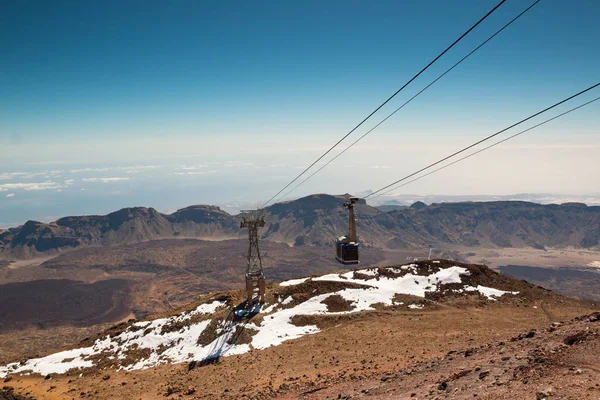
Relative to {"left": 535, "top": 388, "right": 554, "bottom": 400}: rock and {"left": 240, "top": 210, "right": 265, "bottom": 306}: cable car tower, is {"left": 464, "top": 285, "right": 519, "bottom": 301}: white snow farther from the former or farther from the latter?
{"left": 535, "top": 388, "right": 554, "bottom": 400}: rock

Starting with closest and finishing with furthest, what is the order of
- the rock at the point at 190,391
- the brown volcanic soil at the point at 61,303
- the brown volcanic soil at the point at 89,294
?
the rock at the point at 190,391 < the brown volcanic soil at the point at 89,294 < the brown volcanic soil at the point at 61,303

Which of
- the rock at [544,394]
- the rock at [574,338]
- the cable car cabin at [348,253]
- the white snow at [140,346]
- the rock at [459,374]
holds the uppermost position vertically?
the cable car cabin at [348,253]

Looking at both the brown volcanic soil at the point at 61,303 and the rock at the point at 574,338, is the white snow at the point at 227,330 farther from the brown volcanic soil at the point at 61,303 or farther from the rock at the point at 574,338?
the brown volcanic soil at the point at 61,303

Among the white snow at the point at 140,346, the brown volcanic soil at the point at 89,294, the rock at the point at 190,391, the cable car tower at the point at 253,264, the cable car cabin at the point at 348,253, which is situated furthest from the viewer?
the brown volcanic soil at the point at 89,294

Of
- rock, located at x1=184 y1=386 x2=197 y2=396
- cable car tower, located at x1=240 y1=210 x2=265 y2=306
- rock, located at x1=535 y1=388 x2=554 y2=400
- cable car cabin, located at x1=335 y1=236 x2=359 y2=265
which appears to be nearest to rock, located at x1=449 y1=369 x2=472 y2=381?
rock, located at x1=535 y1=388 x2=554 y2=400

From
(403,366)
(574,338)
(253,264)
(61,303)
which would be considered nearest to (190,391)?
(403,366)

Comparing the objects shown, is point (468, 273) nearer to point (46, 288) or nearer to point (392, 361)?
point (392, 361)

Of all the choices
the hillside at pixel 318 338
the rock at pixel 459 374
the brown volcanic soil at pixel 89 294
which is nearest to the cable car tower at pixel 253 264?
the hillside at pixel 318 338

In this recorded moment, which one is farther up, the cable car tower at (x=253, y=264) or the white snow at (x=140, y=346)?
the cable car tower at (x=253, y=264)
